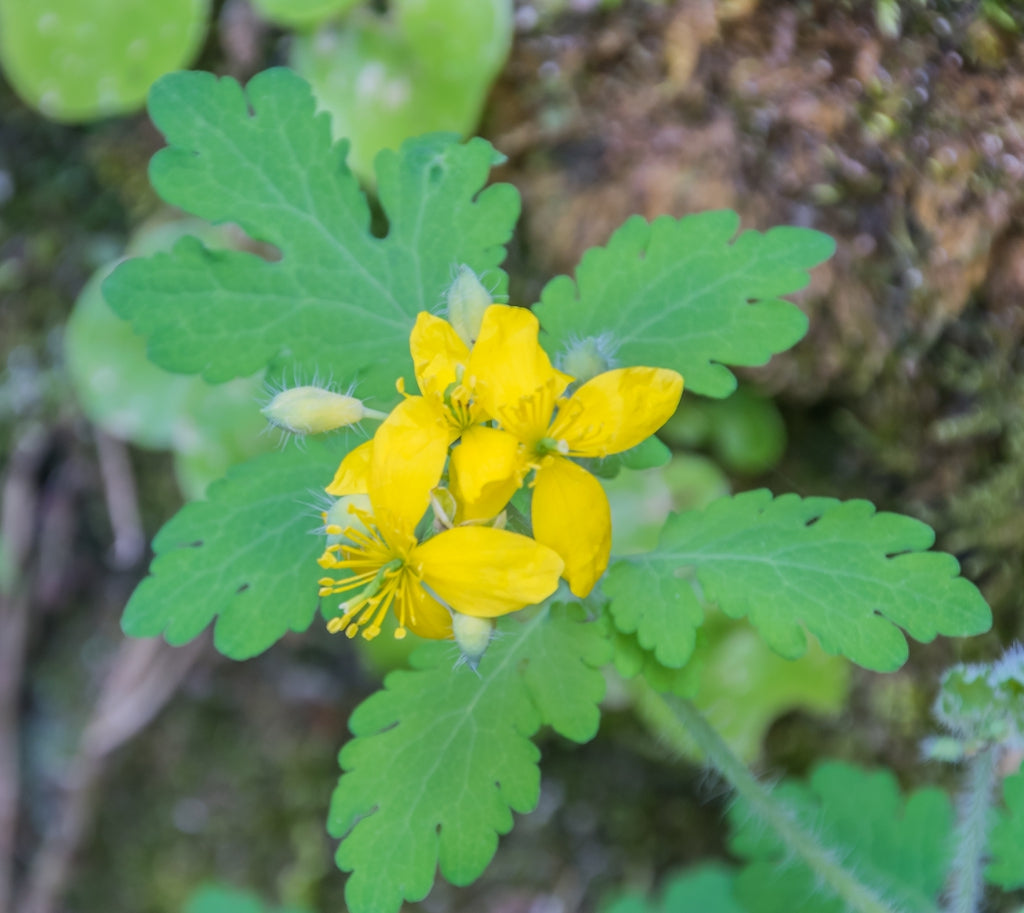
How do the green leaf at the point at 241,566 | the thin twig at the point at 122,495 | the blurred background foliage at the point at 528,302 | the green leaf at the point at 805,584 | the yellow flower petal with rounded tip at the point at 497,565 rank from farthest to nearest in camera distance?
the thin twig at the point at 122,495
the blurred background foliage at the point at 528,302
the green leaf at the point at 241,566
the green leaf at the point at 805,584
the yellow flower petal with rounded tip at the point at 497,565

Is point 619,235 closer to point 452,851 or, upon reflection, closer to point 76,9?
point 452,851

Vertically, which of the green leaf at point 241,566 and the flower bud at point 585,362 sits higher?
the flower bud at point 585,362

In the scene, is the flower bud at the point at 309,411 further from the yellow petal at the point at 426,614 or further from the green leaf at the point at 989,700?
the green leaf at the point at 989,700

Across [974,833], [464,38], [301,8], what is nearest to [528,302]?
[464,38]

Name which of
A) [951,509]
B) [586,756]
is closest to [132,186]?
[586,756]

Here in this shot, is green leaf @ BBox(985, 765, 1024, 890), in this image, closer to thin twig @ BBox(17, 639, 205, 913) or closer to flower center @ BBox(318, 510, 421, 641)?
flower center @ BBox(318, 510, 421, 641)

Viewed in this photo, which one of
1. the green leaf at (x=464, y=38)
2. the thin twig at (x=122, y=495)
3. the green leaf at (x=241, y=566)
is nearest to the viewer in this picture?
the green leaf at (x=241, y=566)

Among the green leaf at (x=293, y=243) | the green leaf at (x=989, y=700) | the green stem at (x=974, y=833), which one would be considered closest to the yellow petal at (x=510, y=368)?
the green leaf at (x=293, y=243)
